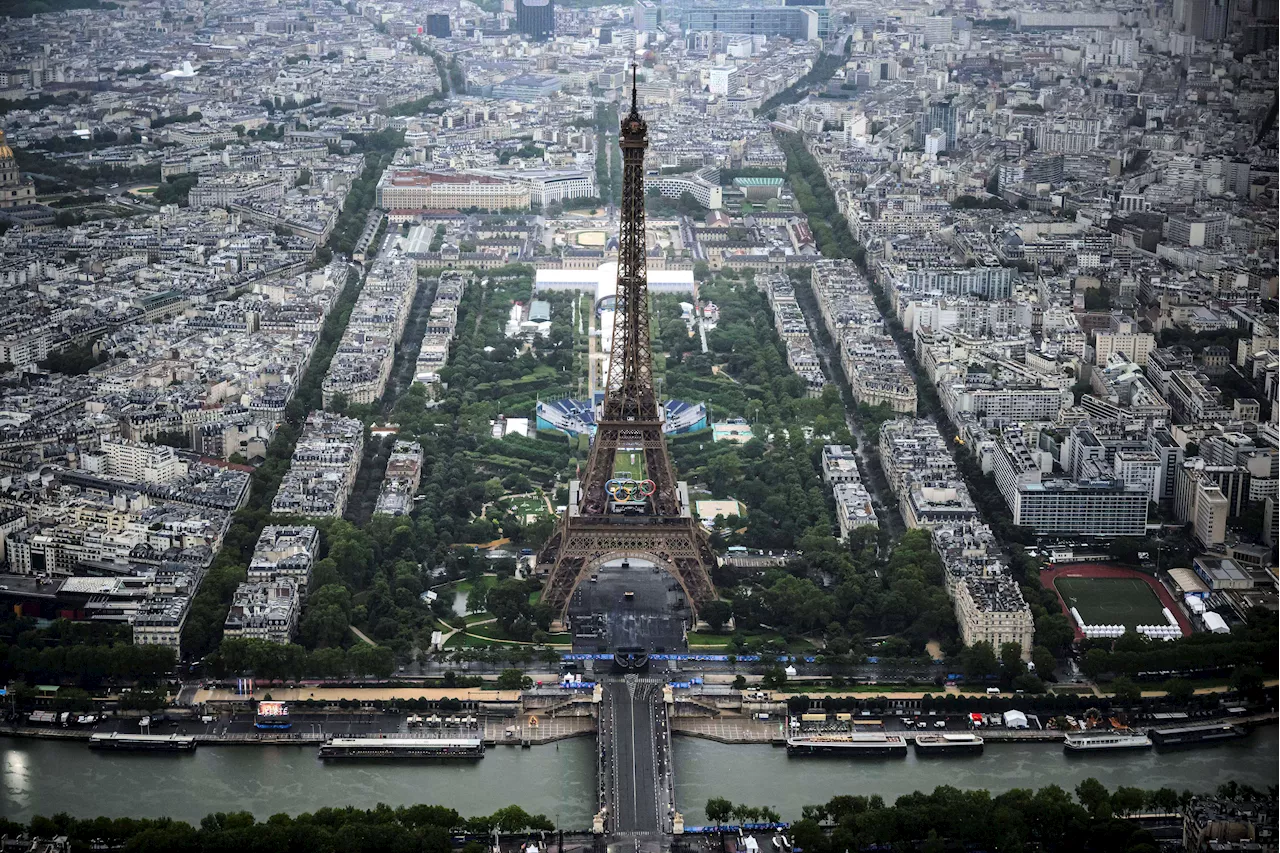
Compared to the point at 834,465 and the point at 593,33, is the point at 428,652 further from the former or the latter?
the point at 593,33

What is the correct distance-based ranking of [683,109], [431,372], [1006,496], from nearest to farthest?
[1006,496] < [431,372] < [683,109]

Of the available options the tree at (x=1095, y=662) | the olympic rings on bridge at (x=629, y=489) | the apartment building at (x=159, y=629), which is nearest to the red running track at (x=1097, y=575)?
the tree at (x=1095, y=662)

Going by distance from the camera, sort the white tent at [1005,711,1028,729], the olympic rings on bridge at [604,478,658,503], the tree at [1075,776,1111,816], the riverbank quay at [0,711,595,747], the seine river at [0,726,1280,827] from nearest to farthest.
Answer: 1. the tree at [1075,776,1111,816]
2. the seine river at [0,726,1280,827]
3. the riverbank quay at [0,711,595,747]
4. the white tent at [1005,711,1028,729]
5. the olympic rings on bridge at [604,478,658,503]

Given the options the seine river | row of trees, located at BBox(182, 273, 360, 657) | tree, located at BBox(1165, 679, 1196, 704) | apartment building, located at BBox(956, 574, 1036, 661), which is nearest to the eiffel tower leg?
row of trees, located at BBox(182, 273, 360, 657)

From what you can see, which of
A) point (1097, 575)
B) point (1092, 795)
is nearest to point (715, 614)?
point (1097, 575)

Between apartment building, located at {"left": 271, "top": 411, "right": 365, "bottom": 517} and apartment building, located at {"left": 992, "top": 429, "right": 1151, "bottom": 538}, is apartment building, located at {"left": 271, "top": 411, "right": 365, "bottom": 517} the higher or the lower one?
the higher one

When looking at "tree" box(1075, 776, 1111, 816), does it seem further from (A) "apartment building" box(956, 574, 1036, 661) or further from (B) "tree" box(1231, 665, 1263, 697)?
(A) "apartment building" box(956, 574, 1036, 661)

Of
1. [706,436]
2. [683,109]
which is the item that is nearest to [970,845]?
[706,436]
